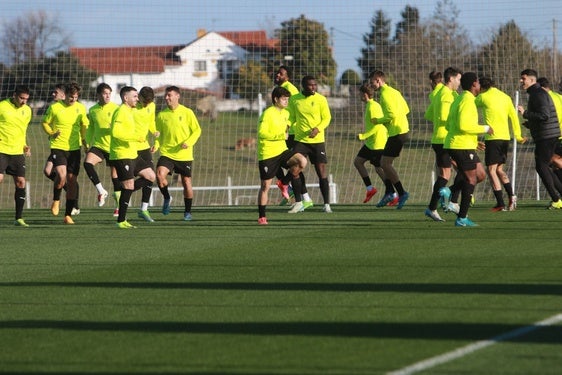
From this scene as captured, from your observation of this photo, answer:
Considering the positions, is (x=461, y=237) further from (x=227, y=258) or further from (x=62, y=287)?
(x=62, y=287)

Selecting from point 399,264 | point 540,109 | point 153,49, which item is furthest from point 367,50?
point 399,264

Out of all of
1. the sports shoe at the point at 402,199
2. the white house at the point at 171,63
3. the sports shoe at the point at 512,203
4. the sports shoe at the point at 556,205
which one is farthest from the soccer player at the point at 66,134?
the white house at the point at 171,63

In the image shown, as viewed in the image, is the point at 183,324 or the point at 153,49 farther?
the point at 153,49

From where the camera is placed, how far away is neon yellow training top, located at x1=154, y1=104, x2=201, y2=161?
1941cm

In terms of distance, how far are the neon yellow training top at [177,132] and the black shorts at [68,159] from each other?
181cm

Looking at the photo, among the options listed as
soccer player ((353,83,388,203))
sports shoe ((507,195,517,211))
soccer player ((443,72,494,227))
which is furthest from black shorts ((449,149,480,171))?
soccer player ((353,83,388,203))

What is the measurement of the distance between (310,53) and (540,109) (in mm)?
17210

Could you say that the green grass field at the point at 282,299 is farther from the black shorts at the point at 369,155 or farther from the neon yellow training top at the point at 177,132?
the black shorts at the point at 369,155

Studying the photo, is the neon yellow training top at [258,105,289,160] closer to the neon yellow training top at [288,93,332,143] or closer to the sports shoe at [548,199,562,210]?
the neon yellow training top at [288,93,332,143]

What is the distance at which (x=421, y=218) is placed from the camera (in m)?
17.7

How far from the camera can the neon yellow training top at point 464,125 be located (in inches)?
607

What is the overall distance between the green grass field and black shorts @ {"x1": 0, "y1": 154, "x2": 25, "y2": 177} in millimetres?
2469

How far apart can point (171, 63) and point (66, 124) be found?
61.8 ft

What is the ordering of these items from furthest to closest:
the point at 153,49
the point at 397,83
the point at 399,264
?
the point at 153,49 → the point at 397,83 → the point at 399,264
